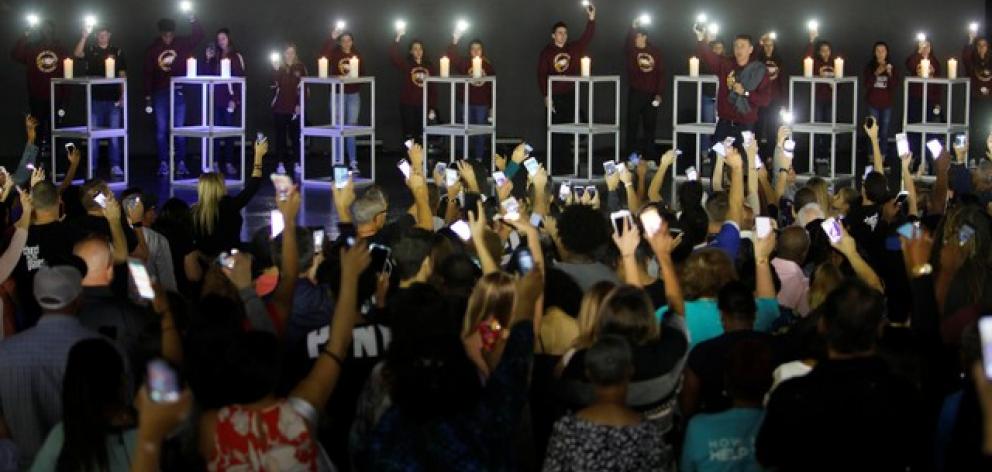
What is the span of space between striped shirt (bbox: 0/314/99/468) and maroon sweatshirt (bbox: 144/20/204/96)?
11.6 m

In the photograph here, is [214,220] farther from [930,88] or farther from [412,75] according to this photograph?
[930,88]

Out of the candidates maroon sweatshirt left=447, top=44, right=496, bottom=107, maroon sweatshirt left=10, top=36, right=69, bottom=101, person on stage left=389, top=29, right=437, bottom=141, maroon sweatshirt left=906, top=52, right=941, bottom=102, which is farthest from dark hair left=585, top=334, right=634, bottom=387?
maroon sweatshirt left=906, top=52, right=941, bottom=102

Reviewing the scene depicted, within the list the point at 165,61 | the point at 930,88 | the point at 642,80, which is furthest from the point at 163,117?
the point at 930,88

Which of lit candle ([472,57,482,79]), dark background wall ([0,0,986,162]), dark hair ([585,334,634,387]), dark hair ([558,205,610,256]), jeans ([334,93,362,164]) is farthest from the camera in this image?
dark background wall ([0,0,986,162])

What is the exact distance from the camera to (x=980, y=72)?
52.1 ft

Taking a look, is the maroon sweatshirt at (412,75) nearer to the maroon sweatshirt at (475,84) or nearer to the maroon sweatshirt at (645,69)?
the maroon sweatshirt at (475,84)

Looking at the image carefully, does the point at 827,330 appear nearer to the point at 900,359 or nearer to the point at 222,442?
the point at 900,359

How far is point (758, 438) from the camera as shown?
11.8 feet

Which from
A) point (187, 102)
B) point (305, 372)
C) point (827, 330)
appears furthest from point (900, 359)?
point (187, 102)

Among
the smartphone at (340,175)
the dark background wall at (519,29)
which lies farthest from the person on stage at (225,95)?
the smartphone at (340,175)

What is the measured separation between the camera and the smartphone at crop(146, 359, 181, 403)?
290 cm

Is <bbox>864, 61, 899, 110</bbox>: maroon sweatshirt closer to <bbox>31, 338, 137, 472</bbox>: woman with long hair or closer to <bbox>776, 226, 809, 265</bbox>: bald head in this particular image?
<bbox>776, 226, 809, 265</bbox>: bald head

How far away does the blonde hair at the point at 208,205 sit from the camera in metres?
7.00

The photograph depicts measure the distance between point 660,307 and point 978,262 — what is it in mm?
1139
